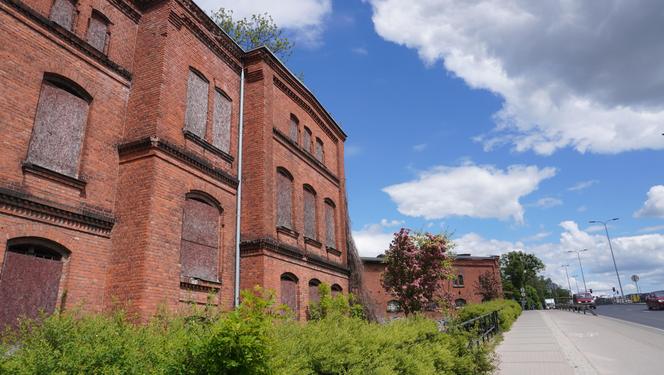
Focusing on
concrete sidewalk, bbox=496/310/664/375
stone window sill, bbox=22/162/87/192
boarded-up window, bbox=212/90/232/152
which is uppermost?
boarded-up window, bbox=212/90/232/152

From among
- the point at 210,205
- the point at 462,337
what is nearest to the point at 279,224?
the point at 210,205

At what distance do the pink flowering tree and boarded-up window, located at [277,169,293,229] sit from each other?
823 centimetres

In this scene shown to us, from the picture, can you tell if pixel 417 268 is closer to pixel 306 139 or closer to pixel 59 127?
pixel 306 139

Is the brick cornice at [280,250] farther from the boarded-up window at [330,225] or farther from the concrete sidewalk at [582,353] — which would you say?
the concrete sidewalk at [582,353]

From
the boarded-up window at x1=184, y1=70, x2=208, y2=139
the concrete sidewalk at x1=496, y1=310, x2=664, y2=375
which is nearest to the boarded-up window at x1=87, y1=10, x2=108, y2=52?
the boarded-up window at x1=184, y1=70, x2=208, y2=139

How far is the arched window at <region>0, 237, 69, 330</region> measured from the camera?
753cm

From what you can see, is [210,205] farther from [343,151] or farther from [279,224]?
[343,151]

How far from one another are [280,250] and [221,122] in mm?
4512

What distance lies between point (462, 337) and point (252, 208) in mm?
7267

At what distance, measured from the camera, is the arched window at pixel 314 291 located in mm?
15779

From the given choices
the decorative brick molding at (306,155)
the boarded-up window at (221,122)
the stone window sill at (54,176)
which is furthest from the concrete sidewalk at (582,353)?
the stone window sill at (54,176)

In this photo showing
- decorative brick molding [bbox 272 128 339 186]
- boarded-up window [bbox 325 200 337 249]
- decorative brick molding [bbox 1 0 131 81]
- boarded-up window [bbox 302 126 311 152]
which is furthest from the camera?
boarded-up window [bbox 325 200 337 249]

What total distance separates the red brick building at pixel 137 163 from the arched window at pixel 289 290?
0.07 metres

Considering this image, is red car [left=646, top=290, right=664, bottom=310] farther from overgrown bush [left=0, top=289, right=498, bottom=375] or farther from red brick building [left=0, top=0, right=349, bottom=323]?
overgrown bush [left=0, top=289, right=498, bottom=375]
